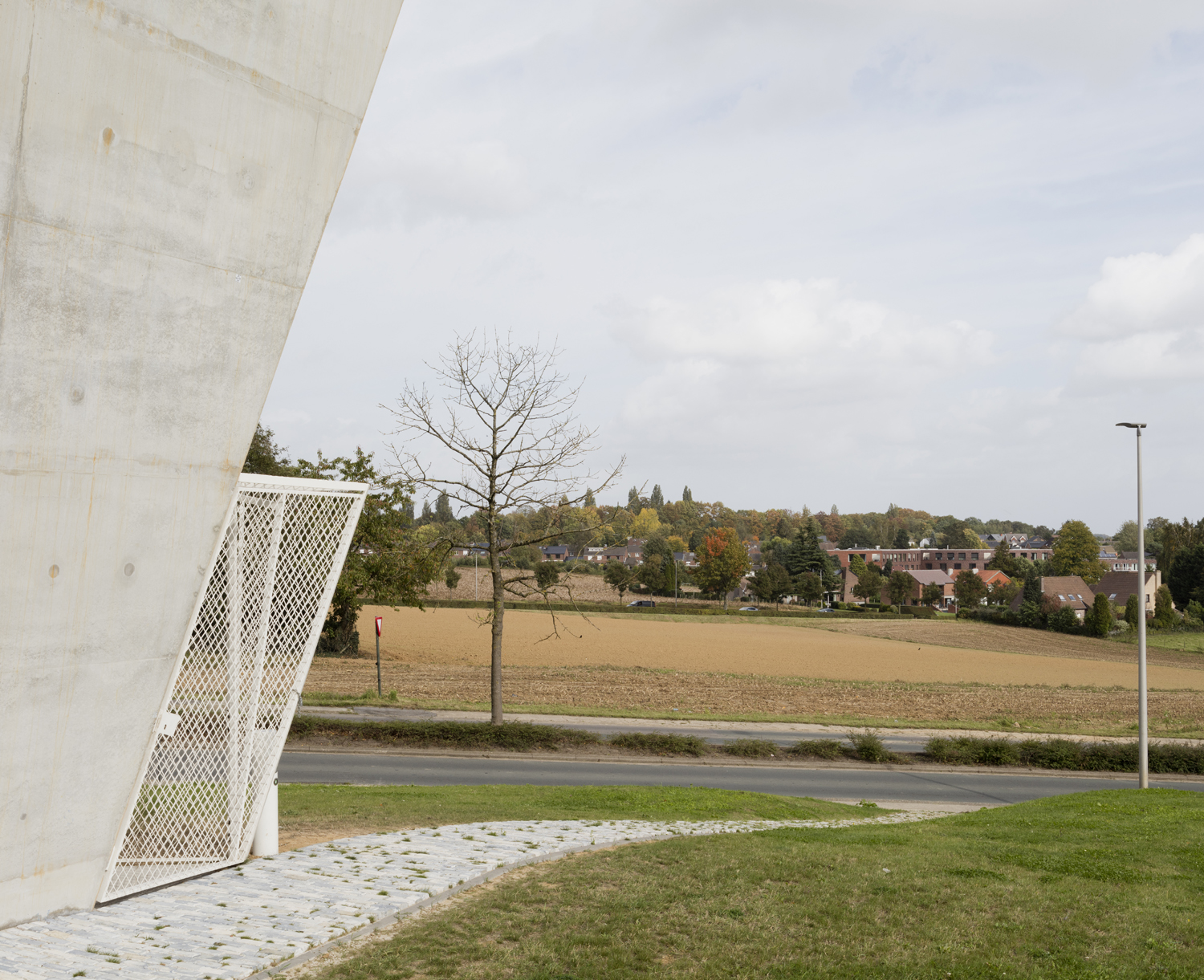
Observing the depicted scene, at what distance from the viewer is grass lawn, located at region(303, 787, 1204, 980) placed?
6270 mm

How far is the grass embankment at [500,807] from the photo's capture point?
1139cm

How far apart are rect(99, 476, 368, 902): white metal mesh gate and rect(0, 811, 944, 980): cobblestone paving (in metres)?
0.59

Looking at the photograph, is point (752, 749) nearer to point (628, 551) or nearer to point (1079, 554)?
point (1079, 554)

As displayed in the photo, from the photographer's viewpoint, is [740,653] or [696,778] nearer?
[696,778]

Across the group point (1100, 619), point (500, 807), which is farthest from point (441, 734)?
point (1100, 619)

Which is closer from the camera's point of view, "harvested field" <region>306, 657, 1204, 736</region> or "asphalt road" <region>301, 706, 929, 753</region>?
"asphalt road" <region>301, 706, 929, 753</region>

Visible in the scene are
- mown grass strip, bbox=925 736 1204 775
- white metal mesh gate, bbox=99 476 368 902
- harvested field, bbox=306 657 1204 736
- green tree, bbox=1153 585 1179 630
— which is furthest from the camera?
green tree, bbox=1153 585 1179 630

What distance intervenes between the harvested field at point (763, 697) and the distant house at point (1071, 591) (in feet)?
184

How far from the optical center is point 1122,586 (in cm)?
9531

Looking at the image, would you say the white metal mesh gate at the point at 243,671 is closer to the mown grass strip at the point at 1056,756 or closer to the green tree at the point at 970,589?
the mown grass strip at the point at 1056,756

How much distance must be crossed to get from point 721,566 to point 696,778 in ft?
250

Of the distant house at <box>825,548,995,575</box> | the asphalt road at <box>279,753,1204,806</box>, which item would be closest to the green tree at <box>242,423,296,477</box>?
the asphalt road at <box>279,753,1204,806</box>

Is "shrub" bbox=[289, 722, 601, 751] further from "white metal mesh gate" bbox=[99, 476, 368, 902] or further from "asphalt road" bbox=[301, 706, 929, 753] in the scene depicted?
"white metal mesh gate" bbox=[99, 476, 368, 902]

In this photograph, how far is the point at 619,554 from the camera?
160250 mm
